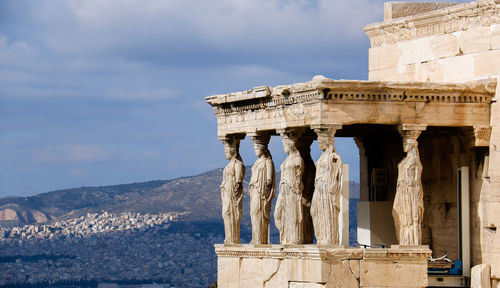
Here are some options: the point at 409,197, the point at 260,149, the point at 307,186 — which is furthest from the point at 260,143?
the point at 409,197

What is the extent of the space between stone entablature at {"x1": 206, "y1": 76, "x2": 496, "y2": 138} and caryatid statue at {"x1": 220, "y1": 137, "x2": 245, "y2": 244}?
182cm

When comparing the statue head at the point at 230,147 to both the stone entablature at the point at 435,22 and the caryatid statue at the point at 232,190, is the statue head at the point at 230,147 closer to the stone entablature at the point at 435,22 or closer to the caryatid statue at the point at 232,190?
the caryatid statue at the point at 232,190

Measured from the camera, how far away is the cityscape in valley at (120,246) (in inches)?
2301

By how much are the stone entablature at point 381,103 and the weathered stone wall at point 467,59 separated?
39 cm

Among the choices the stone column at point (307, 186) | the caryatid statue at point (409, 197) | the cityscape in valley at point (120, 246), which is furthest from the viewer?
the cityscape in valley at point (120, 246)

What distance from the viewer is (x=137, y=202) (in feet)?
210

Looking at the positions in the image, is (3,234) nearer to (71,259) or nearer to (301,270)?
(71,259)

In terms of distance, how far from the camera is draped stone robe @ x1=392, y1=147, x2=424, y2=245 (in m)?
22.1

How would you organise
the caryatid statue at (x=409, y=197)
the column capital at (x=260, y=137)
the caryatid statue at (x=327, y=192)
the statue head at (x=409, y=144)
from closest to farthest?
the caryatid statue at (x=327, y=192) → the caryatid statue at (x=409, y=197) → the statue head at (x=409, y=144) → the column capital at (x=260, y=137)

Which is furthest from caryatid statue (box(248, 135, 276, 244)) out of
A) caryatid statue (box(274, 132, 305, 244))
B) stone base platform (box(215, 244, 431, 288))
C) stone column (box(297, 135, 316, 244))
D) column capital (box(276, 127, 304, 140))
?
stone base platform (box(215, 244, 431, 288))

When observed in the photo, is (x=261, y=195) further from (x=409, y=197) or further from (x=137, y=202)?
(x=137, y=202)

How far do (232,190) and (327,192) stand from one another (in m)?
3.23

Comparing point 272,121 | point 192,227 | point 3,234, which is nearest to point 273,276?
point 272,121

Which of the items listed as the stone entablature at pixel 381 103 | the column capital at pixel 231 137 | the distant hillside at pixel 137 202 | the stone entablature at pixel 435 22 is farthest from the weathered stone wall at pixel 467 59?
the distant hillside at pixel 137 202
